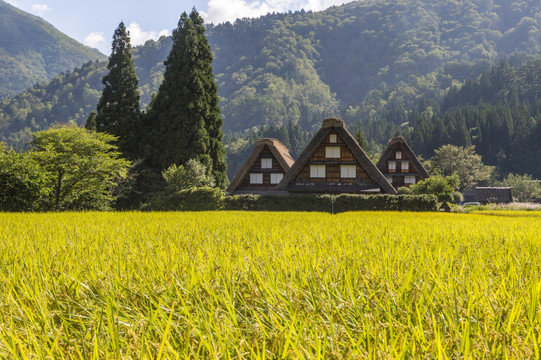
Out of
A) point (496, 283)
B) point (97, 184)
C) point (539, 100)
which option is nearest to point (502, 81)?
point (539, 100)

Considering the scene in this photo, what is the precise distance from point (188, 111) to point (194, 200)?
10.2 metres

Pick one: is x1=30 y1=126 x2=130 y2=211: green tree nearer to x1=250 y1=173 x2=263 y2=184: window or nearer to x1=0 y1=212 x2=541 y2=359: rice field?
x1=250 y1=173 x2=263 y2=184: window

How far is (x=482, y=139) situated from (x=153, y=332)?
9694cm

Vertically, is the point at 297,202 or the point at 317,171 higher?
the point at 317,171

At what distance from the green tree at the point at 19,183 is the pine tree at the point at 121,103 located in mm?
14189

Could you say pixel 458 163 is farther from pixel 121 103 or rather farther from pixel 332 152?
pixel 121 103

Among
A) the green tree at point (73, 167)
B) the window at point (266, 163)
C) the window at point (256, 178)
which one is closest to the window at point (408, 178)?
the window at point (266, 163)

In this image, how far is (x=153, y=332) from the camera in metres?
1.48

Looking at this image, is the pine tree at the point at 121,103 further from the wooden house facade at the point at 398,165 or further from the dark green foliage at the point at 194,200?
the wooden house facade at the point at 398,165

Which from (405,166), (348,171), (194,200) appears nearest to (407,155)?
(405,166)

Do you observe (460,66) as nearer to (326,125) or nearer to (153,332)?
(326,125)

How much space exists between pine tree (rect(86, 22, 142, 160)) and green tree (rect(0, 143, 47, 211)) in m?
14.2

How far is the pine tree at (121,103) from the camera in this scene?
3016cm

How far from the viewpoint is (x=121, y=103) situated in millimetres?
30672
